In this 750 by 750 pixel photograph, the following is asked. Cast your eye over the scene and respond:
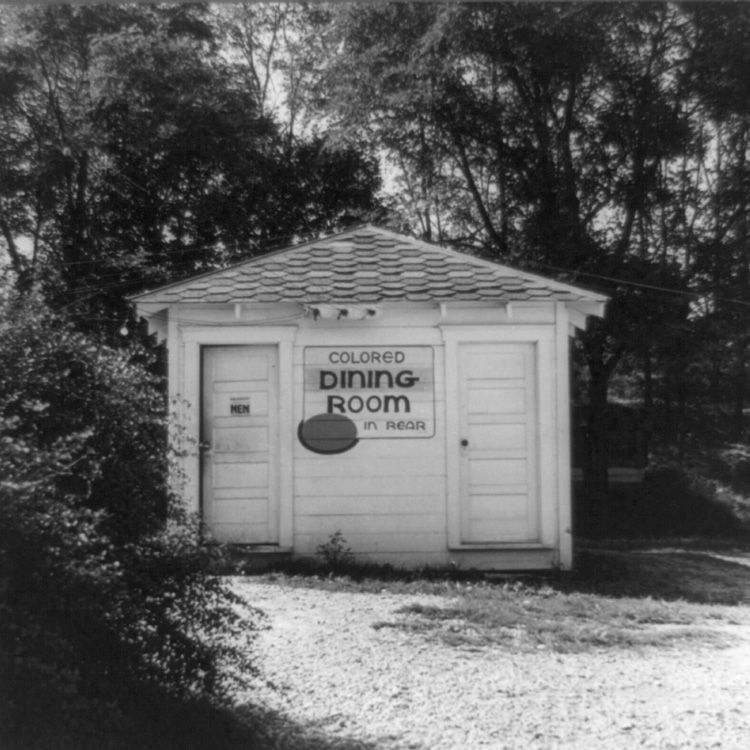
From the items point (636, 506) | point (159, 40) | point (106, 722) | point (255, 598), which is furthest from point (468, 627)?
point (159, 40)

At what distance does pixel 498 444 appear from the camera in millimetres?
9594

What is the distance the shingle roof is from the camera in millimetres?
9531

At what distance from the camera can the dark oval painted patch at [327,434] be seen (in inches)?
376

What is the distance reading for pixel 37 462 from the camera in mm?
4066

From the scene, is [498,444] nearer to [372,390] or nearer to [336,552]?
[372,390]

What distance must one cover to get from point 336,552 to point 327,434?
3.75 ft

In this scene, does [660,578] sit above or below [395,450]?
below

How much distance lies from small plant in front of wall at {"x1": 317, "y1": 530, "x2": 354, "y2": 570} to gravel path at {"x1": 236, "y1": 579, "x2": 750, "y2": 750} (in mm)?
2181

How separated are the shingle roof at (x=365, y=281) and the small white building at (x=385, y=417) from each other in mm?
32

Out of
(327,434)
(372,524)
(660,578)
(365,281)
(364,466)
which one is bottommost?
(660,578)

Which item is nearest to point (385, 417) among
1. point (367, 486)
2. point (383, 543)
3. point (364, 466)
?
point (364, 466)

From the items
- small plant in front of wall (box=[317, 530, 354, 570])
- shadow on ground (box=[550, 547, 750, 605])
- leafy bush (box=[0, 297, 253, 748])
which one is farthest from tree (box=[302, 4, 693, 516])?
leafy bush (box=[0, 297, 253, 748])

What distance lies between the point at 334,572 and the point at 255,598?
138 cm

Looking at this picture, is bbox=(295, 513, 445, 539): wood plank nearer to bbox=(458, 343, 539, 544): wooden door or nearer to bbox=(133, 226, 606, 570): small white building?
bbox=(133, 226, 606, 570): small white building
